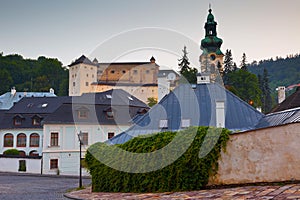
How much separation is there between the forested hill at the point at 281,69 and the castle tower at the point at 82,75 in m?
43.5

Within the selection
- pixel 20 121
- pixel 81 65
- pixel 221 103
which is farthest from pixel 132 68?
pixel 221 103

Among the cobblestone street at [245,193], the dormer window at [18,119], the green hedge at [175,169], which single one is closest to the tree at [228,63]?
the dormer window at [18,119]

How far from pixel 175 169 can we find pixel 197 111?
9.92 metres

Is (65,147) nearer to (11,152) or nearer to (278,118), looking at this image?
(11,152)

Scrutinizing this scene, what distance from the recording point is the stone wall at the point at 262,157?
384 inches

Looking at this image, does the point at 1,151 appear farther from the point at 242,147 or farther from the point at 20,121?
the point at 242,147

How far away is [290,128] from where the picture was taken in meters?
9.79

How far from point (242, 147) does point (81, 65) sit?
75787 millimetres

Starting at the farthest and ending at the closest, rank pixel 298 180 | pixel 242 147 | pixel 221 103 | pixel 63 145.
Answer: pixel 63 145, pixel 221 103, pixel 242 147, pixel 298 180

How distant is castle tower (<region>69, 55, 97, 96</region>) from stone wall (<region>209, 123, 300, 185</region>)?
71.7 meters

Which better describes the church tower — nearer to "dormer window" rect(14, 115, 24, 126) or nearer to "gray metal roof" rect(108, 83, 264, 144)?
"dormer window" rect(14, 115, 24, 126)

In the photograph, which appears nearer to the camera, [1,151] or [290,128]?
[290,128]

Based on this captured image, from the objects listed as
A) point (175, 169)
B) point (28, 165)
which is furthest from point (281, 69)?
point (175, 169)

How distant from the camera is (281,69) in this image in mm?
114000
